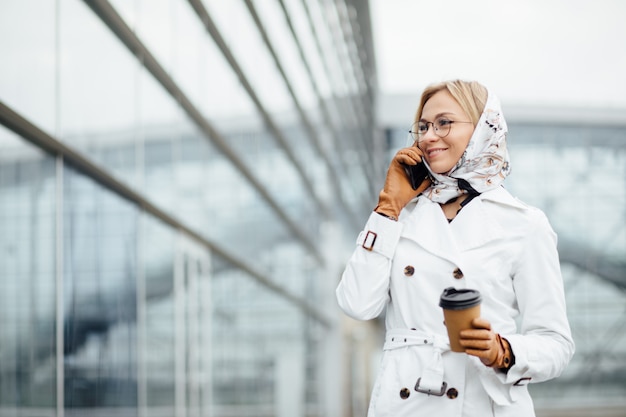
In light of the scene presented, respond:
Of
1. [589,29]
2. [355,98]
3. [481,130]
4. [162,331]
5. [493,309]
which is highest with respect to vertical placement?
[589,29]

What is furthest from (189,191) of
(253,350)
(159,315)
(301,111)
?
(301,111)

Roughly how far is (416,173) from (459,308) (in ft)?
1.80

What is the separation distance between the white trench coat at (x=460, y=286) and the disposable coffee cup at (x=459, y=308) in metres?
0.19

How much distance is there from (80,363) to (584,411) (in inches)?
1155

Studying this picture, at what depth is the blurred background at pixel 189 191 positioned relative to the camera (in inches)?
203

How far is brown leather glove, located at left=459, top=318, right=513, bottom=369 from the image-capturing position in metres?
2.15

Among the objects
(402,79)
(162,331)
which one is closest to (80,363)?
(162,331)

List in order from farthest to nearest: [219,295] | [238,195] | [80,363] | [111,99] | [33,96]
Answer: [238,195], [219,295], [111,99], [80,363], [33,96]

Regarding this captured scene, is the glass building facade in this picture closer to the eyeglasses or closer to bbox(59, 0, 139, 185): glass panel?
bbox(59, 0, 139, 185): glass panel

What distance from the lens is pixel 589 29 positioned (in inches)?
1271

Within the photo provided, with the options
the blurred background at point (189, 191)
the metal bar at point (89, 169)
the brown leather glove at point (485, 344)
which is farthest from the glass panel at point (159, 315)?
the brown leather glove at point (485, 344)

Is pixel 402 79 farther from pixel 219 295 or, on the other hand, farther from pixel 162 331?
pixel 162 331

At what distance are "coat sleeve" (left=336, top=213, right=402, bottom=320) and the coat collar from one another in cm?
6

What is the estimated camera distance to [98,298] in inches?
244
